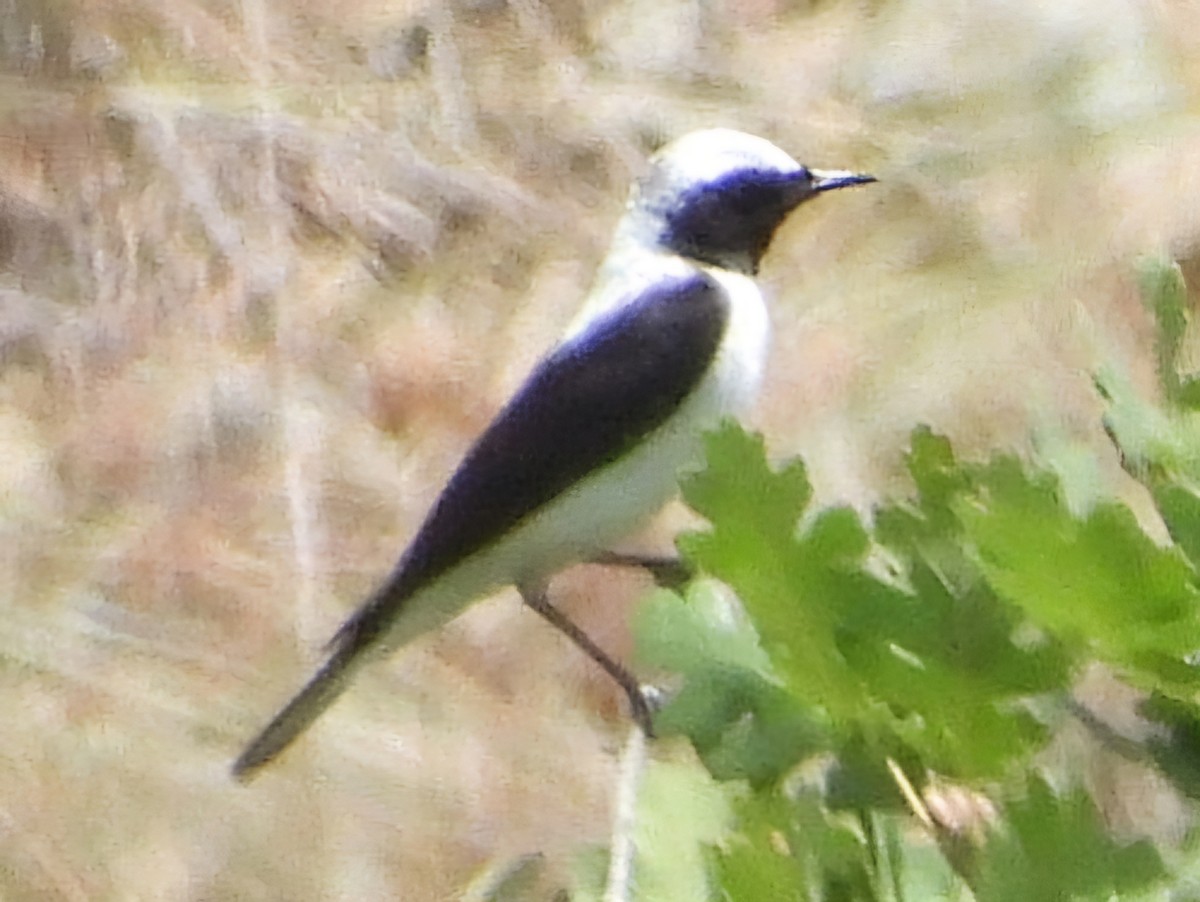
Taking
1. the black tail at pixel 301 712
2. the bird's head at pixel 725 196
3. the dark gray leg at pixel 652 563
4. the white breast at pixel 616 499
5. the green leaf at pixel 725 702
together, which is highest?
the green leaf at pixel 725 702

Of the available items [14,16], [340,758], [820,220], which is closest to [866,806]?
[340,758]

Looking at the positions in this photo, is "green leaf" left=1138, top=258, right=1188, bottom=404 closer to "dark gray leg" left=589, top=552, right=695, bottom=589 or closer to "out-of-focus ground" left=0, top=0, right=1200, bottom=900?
"dark gray leg" left=589, top=552, right=695, bottom=589

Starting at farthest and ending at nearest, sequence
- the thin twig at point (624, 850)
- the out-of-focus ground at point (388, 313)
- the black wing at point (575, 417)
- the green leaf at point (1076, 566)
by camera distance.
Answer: the out-of-focus ground at point (388, 313) < the black wing at point (575, 417) < the thin twig at point (624, 850) < the green leaf at point (1076, 566)

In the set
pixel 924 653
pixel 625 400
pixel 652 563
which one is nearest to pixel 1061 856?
pixel 924 653

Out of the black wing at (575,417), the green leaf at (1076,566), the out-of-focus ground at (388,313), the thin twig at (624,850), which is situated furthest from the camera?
the out-of-focus ground at (388,313)

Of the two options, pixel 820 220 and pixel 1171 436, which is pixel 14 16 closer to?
pixel 820 220

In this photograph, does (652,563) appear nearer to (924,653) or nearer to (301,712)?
(301,712)

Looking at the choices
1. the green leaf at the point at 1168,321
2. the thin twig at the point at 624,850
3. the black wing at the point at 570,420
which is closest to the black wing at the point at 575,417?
the black wing at the point at 570,420

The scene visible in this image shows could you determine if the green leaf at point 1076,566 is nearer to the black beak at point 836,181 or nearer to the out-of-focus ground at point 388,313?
the black beak at point 836,181

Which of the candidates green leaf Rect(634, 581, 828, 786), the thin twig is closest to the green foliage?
green leaf Rect(634, 581, 828, 786)
